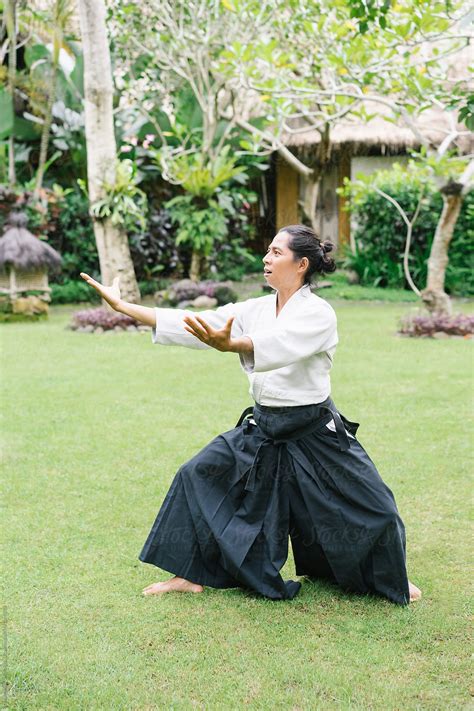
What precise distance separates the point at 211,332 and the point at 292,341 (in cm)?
35

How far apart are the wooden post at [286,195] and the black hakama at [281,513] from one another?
15.3 metres

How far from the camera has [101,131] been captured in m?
10.5

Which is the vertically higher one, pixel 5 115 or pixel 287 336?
pixel 5 115

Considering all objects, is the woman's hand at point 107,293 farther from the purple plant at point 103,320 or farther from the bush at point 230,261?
the bush at point 230,261

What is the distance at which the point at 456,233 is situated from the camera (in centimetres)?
1392

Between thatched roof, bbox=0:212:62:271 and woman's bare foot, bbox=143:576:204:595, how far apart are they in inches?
328

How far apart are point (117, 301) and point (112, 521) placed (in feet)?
4.72

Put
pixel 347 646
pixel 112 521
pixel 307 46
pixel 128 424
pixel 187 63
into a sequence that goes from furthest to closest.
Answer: pixel 187 63 < pixel 307 46 < pixel 128 424 < pixel 112 521 < pixel 347 646

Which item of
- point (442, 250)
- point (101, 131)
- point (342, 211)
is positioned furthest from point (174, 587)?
point (342, 211)

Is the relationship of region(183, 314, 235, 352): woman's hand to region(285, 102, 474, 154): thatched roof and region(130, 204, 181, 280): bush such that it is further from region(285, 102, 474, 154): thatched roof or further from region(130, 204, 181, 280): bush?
region(285, 102, 474, 154): thatched roof

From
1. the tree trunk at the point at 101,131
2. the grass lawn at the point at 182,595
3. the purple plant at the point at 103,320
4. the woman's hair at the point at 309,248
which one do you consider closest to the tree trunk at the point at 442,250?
the grass lawn at the point at 182,595

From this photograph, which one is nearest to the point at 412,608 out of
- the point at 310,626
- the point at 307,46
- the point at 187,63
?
the point at 310,626

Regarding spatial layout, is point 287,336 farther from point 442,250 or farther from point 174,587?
point 442,250

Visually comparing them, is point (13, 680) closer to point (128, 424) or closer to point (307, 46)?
point (128, 424)
